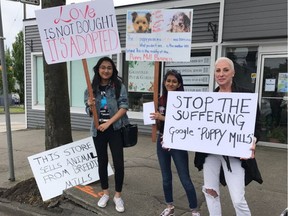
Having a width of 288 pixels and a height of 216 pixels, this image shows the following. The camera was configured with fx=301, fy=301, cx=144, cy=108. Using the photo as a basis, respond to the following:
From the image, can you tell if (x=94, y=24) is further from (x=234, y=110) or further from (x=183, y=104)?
(x=234, y=110)

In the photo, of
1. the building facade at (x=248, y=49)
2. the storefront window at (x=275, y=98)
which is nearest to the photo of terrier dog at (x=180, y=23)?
the building facade at (x=248, y=49)

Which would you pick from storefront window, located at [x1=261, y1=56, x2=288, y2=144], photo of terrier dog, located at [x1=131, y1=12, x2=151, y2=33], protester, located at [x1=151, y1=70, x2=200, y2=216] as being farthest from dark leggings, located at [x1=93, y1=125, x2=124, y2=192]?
storefront window, located at [x1=261, y1=56, x2=288, y2=144]

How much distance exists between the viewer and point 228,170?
2.62 metres

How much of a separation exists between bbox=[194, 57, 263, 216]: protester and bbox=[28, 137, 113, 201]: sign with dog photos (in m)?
2.03

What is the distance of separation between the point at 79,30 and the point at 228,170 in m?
2.29

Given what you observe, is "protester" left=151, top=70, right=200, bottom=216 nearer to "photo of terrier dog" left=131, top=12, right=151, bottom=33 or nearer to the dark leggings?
the dark leggings

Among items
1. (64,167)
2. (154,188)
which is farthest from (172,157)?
(64,167)

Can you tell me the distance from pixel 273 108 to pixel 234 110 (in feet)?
15.5

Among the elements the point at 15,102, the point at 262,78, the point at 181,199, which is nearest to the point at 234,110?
the point at 181,199

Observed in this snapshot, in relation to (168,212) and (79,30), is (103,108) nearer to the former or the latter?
(79,30)

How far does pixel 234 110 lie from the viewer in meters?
2.63

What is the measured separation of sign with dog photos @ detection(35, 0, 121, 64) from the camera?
11.5ft

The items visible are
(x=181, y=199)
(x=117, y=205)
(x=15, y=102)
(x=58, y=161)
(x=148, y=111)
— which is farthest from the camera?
(x=15, y=102)

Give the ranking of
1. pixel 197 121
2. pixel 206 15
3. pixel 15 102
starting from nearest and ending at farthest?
pixel 197 121 < pixel 206 15 < pixel 15 102
